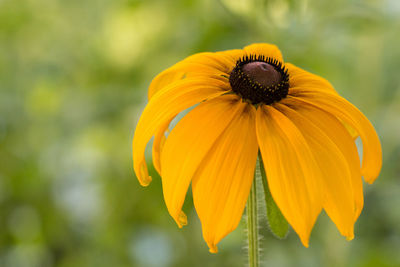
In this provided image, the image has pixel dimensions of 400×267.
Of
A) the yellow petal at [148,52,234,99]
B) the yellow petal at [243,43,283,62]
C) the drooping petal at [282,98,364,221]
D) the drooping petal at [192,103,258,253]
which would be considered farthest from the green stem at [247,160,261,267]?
the yellow petal at [243,43,283,62]

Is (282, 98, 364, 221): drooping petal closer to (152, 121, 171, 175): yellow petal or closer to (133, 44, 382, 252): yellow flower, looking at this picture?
(133, 44, 382, 252): yellow flower

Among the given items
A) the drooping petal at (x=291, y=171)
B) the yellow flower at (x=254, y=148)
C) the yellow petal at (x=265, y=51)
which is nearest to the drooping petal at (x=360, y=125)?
the yellow flower at (x=254, y=148)

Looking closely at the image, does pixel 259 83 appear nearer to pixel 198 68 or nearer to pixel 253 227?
pixel 198 68

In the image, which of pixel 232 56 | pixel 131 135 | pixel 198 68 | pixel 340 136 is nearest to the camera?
pixel 340 136

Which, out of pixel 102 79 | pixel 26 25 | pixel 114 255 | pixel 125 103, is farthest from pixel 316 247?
pixel 26 25

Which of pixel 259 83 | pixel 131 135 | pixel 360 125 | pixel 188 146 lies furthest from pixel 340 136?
pixel 131 135

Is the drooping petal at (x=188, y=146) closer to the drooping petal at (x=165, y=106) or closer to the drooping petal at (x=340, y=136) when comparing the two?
the drooping petal at (x=165, y=106)
